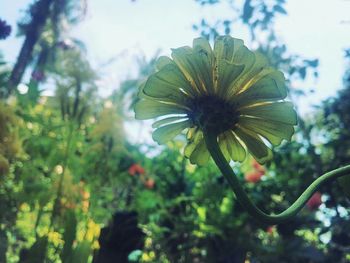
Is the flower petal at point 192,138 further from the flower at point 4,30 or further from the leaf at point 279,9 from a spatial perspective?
the leaf at point 279,9

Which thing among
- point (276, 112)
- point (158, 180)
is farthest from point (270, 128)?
point (158, 180)

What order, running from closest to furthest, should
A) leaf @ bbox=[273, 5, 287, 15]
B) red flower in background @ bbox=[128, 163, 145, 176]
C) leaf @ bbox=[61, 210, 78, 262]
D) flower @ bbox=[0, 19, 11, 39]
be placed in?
1. flower @ bbox=[0, 19, 11, 39]
2. leaf @ bbox=[61, 210, 78, 262]
3. leaf @ bbox=[273, 5, 287, 15]
4. red flower in background @ bbox=[128, 163, 145, 176]

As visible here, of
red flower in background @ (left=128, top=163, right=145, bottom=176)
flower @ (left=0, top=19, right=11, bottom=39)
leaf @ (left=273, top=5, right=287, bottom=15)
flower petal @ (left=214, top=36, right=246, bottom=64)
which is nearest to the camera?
flower petal @ (left=214, top=36, right=246, bottom=64)

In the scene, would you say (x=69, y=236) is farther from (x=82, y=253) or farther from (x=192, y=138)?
(x=192, y=138)

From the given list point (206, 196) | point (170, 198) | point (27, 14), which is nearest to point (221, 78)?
point (206, 196)

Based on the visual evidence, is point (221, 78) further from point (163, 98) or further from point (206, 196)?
point (206, 196)

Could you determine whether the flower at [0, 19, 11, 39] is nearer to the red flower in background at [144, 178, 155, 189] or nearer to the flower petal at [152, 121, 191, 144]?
the flower petal at [152, 121, 191, 144]

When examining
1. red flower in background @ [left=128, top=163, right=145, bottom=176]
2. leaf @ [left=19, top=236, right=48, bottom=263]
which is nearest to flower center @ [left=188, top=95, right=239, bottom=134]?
leaf @ [left=19, top=236, right=48, bottom=263]
